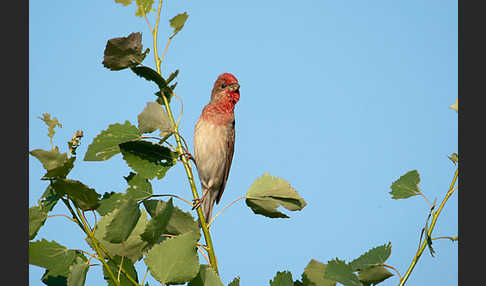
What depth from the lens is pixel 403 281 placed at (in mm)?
1531

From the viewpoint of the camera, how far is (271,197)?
5.99ft

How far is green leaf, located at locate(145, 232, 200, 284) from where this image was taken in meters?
1.42

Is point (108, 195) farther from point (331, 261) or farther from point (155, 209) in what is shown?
point (331, 261)

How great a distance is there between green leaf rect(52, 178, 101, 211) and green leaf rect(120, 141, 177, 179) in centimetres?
31

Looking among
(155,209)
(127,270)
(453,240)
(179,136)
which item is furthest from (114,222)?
(453,240)

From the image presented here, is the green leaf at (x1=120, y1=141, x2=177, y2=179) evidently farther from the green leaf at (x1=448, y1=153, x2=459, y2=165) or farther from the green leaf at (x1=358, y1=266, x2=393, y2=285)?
the green leaf at (x1=448, y1=153, x2=459, y2=165)

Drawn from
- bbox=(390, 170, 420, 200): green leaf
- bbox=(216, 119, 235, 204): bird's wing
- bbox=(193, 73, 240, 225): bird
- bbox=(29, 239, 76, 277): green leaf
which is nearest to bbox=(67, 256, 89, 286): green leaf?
bbox=(29, 239, 76, 277): green leaf

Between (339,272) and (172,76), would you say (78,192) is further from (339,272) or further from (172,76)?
(339,272)

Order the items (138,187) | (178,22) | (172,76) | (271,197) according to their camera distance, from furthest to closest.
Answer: (178,22) < (172,76) < (271,197) < (138,187)

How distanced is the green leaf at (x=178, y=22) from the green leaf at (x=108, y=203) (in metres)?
0.78

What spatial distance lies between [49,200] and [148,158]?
400 millimetres

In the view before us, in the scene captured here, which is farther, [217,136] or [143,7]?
[217,136]

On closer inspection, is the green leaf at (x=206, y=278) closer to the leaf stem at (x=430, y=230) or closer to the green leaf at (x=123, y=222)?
the green leaf at (x=123, y=222)

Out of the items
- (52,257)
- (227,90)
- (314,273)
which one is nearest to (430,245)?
(314,273)
